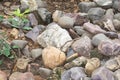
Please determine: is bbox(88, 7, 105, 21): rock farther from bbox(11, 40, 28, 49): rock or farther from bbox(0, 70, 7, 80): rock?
bbox(0, 70, 7, 80): rock

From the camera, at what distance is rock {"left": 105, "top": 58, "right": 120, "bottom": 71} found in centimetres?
246

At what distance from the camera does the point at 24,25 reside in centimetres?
292

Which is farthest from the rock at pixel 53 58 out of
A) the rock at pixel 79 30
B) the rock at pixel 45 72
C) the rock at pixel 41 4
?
the rock at pixel 41 4

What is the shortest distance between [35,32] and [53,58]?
37cm

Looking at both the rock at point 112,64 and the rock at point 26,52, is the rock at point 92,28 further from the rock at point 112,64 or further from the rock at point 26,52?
the rock at point 26,52

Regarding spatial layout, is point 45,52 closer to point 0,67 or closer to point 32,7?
point 0,67

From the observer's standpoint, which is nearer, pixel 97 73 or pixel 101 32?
pixel 97 73

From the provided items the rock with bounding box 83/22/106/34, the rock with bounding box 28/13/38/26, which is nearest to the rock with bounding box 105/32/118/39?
the rock with bounding box 83/22/106/34

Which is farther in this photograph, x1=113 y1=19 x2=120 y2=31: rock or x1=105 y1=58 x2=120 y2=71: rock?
x1=113 y1=19 x2=120 y2=31: rock

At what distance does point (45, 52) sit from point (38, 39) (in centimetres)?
20

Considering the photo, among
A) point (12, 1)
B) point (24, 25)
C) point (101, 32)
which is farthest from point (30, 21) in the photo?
point (101, 32)

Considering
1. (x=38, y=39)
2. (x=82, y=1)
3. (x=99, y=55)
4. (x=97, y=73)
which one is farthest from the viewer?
(x=82, y=1)

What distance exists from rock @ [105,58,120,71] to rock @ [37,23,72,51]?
0.38m

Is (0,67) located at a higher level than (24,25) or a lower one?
lower
